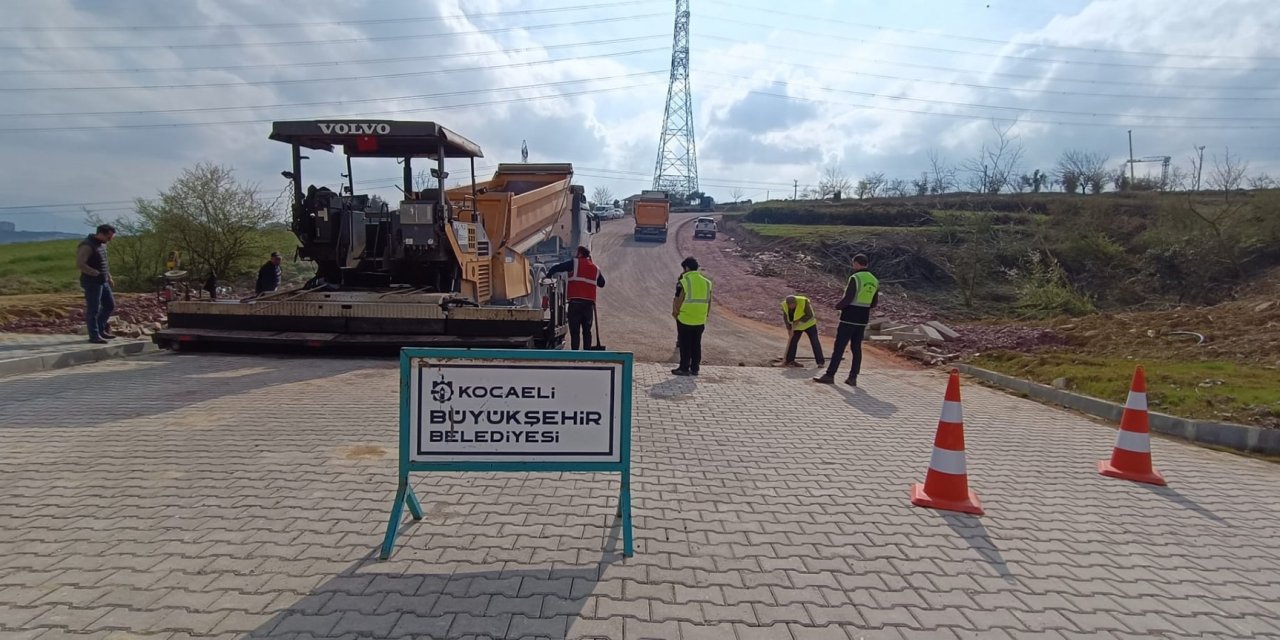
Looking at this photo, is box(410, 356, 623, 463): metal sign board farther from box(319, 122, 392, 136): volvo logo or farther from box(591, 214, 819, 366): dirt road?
box(591, 214, 819, 366): dirt road

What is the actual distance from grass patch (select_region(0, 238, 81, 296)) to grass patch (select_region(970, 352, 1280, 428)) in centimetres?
2332

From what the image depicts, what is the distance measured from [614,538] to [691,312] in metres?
5.17

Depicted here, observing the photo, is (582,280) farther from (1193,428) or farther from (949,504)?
(1193,428)

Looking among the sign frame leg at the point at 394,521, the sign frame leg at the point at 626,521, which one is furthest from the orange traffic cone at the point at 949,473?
the sign frame leg at the point at 394,521

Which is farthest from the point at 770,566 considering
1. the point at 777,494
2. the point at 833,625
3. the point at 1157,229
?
the point at 1157,229

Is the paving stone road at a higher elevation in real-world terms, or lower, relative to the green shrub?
lower

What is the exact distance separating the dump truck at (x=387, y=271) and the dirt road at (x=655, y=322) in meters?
3.04

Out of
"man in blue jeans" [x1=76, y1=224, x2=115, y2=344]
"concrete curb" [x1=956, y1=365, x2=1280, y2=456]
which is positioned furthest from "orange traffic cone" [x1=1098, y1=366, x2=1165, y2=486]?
"man in blue jeans" [x1=76, y1=224, x2=115, y2=344]

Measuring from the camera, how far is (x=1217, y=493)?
4.99m

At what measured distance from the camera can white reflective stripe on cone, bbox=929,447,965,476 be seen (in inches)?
174

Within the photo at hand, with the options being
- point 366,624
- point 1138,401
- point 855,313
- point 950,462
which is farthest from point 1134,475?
point 366,624

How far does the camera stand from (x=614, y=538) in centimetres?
368

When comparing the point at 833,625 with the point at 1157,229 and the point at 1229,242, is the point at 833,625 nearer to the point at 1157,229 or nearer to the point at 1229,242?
the point at 1229,242

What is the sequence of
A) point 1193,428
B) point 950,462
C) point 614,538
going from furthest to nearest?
1. point 1193,428
2. point 950,462
3. point 614,538
